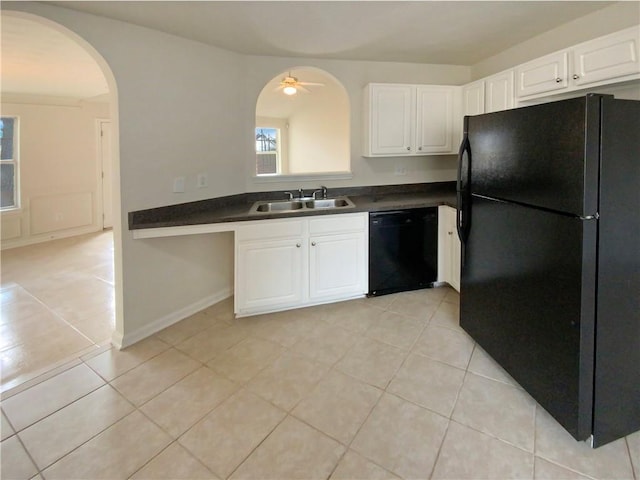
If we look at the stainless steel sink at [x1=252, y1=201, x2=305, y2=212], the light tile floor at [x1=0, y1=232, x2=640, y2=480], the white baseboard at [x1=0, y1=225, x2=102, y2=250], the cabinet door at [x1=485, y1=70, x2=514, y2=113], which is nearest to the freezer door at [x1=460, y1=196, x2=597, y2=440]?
the light tile floor at [x1=0, y1=232, x2=640, y2=480]

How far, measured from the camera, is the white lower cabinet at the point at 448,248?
3.24m

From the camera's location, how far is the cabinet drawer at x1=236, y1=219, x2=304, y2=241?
279cm

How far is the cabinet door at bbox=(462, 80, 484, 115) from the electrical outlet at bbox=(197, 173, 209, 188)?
8.40ft

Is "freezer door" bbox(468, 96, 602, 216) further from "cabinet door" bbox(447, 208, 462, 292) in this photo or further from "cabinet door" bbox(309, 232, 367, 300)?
"cabinet door" bbox(309, 232, 367, 300)

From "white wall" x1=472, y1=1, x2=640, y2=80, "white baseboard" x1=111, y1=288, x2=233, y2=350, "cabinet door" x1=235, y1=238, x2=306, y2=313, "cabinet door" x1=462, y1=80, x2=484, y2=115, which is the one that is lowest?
"white baseboard" x1=111, y1=288, x2=233, y2=350

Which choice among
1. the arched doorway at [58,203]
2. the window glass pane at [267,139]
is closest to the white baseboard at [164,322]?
the arched doorway at [58,203]

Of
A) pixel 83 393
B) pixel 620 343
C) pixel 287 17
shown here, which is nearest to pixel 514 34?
pixel 287 17

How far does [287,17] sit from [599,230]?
2252mm

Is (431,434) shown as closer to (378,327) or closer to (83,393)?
(378,327)

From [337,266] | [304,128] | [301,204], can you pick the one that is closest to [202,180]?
[301,204]

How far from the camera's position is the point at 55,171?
18.7 ft

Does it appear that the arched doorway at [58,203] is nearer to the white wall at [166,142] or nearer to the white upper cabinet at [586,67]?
the white wall at [166,142]

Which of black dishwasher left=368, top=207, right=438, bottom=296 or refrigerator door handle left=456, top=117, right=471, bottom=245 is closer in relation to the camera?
refrigerator door handle left=456, top=117, right=471, bottom=245

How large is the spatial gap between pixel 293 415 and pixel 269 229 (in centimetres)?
146
